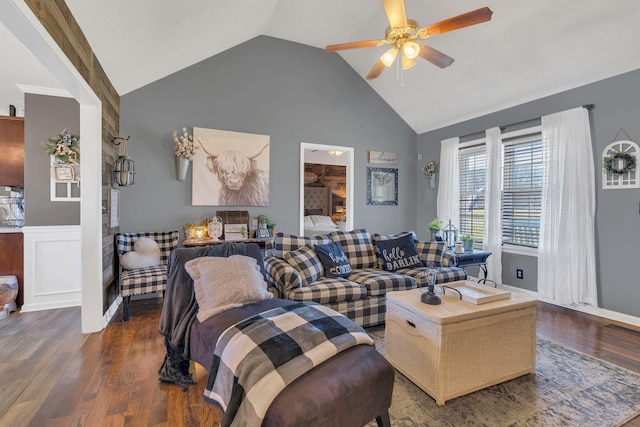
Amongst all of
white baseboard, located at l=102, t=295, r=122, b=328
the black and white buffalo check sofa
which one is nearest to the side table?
the black and white buffalo check sofa

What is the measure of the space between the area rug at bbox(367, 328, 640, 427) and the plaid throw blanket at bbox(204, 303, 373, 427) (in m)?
0.67

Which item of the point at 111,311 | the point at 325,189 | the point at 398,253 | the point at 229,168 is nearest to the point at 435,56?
the point at 398,253

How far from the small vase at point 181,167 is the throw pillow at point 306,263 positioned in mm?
2056

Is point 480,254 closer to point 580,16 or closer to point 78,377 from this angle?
point 580,16

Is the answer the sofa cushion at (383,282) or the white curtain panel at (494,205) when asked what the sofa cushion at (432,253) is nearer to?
the sofa cushion at (383,282)

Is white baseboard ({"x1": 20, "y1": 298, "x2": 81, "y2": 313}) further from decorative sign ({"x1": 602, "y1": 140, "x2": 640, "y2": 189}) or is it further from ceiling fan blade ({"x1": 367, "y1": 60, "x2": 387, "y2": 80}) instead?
decorative sign ({"x1": 602, "y1": 140, "x2": 640, "y2": 189})

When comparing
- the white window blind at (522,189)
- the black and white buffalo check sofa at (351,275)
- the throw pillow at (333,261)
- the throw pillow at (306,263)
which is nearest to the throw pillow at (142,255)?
the black and white buffalo check sofa at (351,275)

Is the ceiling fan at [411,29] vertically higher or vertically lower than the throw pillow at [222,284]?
higher

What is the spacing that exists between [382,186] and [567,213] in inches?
108

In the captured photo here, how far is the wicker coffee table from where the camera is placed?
1916 millimetres

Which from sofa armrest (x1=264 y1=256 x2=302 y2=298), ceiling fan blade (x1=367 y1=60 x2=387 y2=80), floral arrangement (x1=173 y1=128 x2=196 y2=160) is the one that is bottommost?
sofa armrest (x1=264 y1=256 x2=302 y2=298)

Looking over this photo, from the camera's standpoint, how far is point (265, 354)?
1.40m

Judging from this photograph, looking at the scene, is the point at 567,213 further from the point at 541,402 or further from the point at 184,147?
the point at 184,147

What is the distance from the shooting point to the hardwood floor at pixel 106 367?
1800 mm
